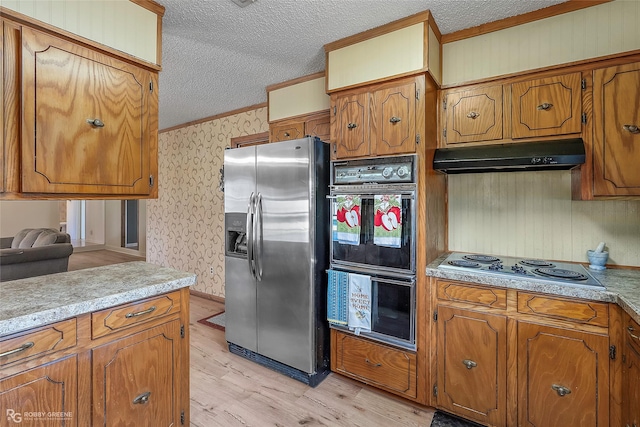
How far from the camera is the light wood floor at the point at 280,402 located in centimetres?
198

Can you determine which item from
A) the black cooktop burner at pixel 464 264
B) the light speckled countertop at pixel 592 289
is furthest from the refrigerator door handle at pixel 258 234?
the black cooktop burner at pixel 464 264

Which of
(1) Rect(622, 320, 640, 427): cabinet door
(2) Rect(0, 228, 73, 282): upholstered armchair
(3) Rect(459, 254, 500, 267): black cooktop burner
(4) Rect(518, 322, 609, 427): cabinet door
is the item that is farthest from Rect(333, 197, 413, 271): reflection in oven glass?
(2) Rect(0, 228, 73, 282): upholstered armchair

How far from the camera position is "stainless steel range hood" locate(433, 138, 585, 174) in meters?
1.81

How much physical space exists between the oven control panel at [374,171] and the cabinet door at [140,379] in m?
1.45

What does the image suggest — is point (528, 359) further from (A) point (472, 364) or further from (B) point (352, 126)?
(B) point (352, 126)

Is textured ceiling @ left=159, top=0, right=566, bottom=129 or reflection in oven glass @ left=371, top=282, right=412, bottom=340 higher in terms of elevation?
textured ceiling @ left=159, top=0, right=566, bottom=129

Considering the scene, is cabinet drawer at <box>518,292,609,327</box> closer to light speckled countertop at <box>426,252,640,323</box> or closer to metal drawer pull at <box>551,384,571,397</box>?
light speckled countertop at <box>426,252,640,323</box>

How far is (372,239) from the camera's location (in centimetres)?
219

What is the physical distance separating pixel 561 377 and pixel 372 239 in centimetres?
129

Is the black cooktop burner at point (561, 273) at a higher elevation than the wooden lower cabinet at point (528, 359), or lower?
higher

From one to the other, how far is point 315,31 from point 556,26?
1563 millimetres

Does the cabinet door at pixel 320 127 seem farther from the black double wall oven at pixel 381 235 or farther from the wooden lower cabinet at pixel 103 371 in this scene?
the wooden lower cabinet at pixel 103 371

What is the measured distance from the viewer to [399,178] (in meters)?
2.06

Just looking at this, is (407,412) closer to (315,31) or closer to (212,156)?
(315,31)
